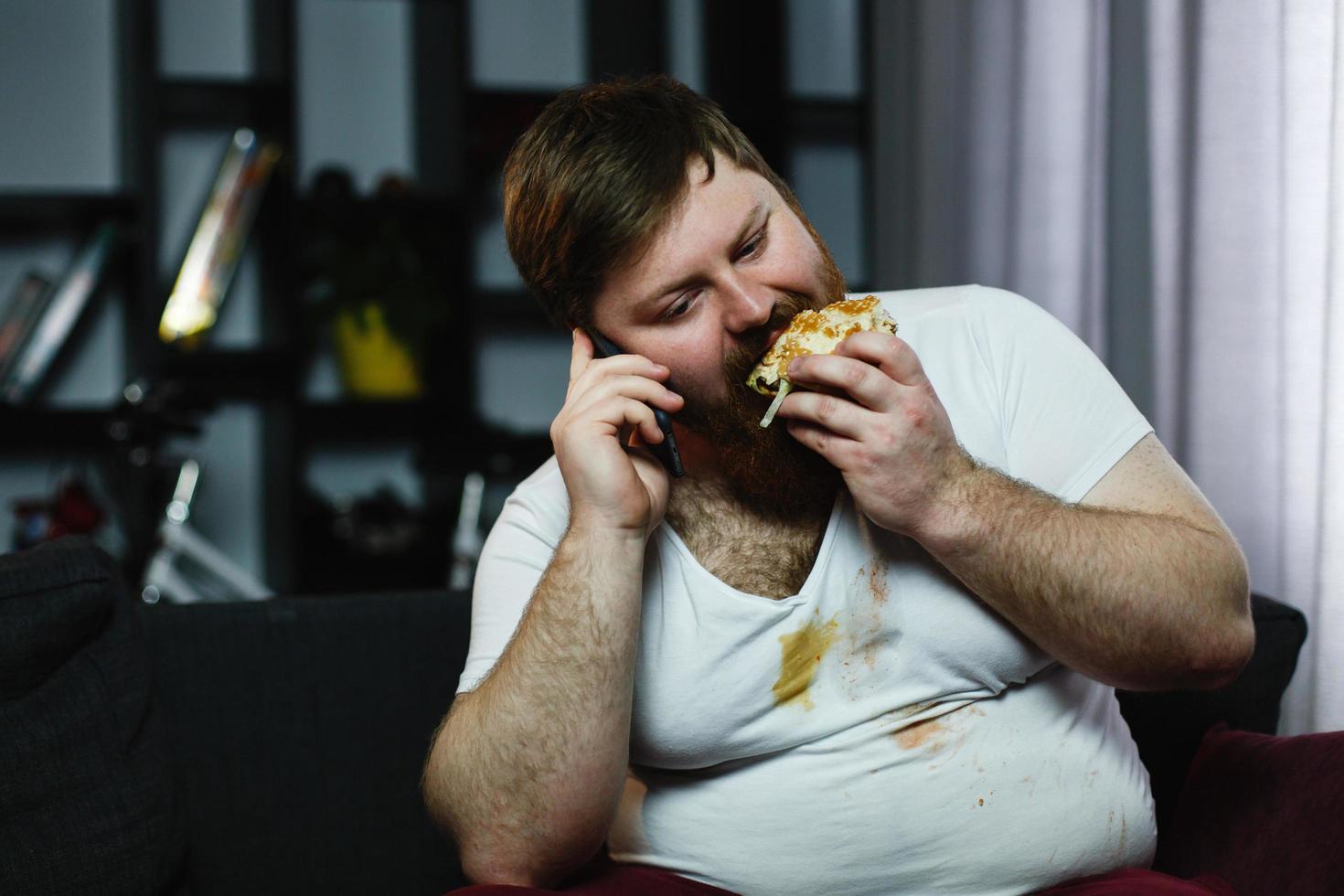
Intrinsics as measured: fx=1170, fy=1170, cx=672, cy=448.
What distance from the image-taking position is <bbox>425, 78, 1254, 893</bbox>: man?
43.4 inches

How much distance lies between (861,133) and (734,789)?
298 centimetres

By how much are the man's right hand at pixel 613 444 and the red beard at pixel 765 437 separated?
6cm

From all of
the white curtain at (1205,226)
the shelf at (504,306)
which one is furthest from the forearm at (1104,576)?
the shelf at (504,306)

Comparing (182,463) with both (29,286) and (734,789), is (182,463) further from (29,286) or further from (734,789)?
(734,789)

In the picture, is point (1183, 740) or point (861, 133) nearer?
point (1183, 740)

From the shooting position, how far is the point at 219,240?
3.47 metres

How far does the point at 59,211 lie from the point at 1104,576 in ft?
10.5

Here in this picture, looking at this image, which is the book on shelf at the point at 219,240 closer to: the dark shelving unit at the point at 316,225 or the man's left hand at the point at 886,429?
the dark shelving unit at the point at 316,225

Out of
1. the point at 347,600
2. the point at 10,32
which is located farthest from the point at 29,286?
the point at 347,600

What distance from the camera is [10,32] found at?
136 inches

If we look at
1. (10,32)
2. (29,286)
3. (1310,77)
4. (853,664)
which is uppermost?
(10,32)

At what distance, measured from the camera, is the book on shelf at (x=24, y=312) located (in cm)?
326

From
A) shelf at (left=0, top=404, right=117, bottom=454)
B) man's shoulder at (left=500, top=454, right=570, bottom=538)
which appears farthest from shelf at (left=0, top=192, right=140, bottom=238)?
man's shoulder at (left=500, top=454, right=570, bottom=538)

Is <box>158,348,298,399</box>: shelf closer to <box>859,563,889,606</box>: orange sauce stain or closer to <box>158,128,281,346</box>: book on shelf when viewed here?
<box>158,128,281,346</box>: book on shelf
